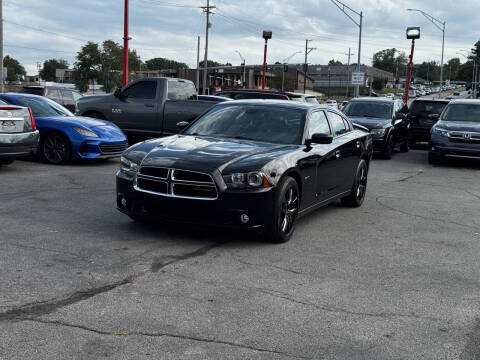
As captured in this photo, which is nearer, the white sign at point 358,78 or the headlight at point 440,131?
the headlight at point 440,131

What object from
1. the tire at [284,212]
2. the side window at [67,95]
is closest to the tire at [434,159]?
the tire at [284,212]

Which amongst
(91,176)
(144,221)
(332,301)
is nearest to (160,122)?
(91,176)

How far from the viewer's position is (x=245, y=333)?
4.08 metres

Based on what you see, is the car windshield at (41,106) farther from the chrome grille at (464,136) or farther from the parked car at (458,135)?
the chrome grille at (464,136)

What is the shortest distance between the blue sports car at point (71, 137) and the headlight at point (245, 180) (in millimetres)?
7157

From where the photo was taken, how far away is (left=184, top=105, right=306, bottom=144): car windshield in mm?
7520

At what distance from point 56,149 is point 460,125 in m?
10.2

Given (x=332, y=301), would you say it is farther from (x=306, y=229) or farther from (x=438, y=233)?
(x=438, y=233)

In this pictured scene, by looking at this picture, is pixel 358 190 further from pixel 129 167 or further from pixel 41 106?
pixel 41 106

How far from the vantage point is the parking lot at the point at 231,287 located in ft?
12.8

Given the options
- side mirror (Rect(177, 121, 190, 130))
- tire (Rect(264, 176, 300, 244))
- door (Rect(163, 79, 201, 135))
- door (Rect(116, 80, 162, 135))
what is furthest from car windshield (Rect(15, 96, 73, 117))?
tire (Rect(264, 176, 300, 244))

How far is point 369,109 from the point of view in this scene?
1906 cm

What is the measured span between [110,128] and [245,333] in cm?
990

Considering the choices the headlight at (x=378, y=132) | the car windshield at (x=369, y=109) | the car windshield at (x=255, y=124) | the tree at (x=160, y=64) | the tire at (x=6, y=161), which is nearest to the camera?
the car windshield at (x=255, y=124)
